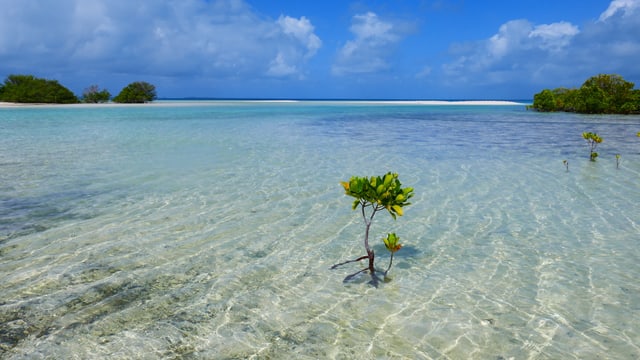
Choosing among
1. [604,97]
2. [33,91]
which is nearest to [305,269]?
[604,97]

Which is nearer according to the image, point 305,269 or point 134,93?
point 305,269

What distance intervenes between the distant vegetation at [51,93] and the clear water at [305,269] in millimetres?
91674

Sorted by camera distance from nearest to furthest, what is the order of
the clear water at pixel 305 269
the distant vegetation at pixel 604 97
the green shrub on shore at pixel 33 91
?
the clear water at pixel 305 269 < the distant vegetation at pixel 604 97 < the green shrub on shore at pixel 33 91

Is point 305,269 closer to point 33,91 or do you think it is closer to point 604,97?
point 604,97

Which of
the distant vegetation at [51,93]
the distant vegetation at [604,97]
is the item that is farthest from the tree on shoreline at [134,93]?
the distant vegetation at [604,97]

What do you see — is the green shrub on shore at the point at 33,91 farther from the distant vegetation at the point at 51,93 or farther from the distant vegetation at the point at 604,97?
the distant vegetation at the point at 604,97

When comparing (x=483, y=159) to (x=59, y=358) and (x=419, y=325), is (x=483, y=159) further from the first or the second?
(x=59, y=358)

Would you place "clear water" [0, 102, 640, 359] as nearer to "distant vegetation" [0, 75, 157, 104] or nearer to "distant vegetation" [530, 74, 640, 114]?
"distant vegetation" [530, 74, 640, 114]

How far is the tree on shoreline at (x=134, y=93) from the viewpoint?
96.4 meters

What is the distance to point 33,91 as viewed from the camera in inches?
3334

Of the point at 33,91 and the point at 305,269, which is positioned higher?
the point at 33,91

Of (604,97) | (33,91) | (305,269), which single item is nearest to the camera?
(305,269)

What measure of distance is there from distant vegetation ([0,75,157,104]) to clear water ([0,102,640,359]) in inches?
3609

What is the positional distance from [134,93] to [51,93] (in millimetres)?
16812
